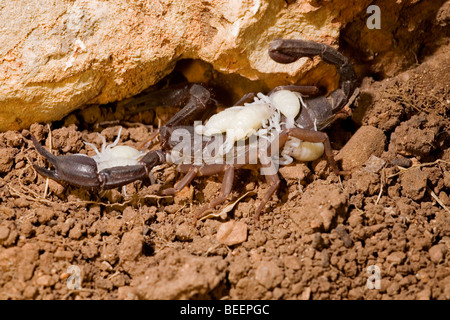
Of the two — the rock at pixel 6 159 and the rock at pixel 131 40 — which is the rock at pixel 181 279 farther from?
the rock at pixel 131 40

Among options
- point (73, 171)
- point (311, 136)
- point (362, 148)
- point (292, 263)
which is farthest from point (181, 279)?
point (362, 148)

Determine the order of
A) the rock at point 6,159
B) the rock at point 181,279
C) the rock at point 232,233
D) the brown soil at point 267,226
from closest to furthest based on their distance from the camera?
the rock at point 181,279
the brown soil at point 267,226
the rock at point 232,233
the rock at point 6,159

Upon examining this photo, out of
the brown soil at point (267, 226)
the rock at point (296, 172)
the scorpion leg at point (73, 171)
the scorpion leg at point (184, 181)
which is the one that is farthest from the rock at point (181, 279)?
the rock at point (296, 172)

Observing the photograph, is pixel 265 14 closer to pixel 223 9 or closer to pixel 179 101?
pixel 223 9

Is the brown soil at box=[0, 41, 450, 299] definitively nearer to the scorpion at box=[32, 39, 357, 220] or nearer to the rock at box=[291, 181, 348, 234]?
the rock at box=[291, 181, 348, 234]

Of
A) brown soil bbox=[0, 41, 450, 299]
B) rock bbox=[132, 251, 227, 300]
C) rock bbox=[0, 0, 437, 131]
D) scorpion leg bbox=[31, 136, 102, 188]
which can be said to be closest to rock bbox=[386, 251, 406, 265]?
brown soil bbox=[0, 41, 450, 299]

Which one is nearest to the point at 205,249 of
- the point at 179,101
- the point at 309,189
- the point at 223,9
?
the point at 309,189
